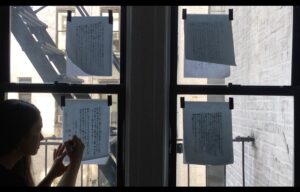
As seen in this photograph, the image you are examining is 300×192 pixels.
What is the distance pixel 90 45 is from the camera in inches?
78.0

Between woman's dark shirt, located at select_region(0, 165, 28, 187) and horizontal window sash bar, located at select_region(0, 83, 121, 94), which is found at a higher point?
horizontal window sash bar, located at select_region(0, 83, 121, 94)

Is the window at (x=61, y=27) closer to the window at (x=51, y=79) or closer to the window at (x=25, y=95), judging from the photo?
the window at (x=51, y=79)

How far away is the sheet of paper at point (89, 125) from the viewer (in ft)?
6.47

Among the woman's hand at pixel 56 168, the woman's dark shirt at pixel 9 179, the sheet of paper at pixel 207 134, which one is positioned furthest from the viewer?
the sheet of paper at pixel 207 134

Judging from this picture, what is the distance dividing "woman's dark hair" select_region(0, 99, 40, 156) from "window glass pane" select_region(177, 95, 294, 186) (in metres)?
0.68

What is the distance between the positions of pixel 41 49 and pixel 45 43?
34 millimetres

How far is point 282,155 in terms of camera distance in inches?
78.6

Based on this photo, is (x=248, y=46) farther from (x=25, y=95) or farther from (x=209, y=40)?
(x=25, y=95)

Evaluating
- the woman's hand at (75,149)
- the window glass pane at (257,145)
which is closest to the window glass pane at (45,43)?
the woman's hand at (75,149)

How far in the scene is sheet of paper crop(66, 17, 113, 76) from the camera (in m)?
1.98

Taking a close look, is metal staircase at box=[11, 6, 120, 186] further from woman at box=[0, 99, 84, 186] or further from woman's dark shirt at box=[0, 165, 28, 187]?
woman's dark shirt at box=[0, 165, 28, 187]

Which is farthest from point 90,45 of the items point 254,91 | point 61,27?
point 254,91

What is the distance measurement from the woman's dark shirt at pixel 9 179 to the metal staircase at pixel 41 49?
445 millimetres

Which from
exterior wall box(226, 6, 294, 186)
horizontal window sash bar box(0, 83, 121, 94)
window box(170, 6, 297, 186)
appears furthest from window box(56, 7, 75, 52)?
exterior wall box(226, 6, 294, 186)
